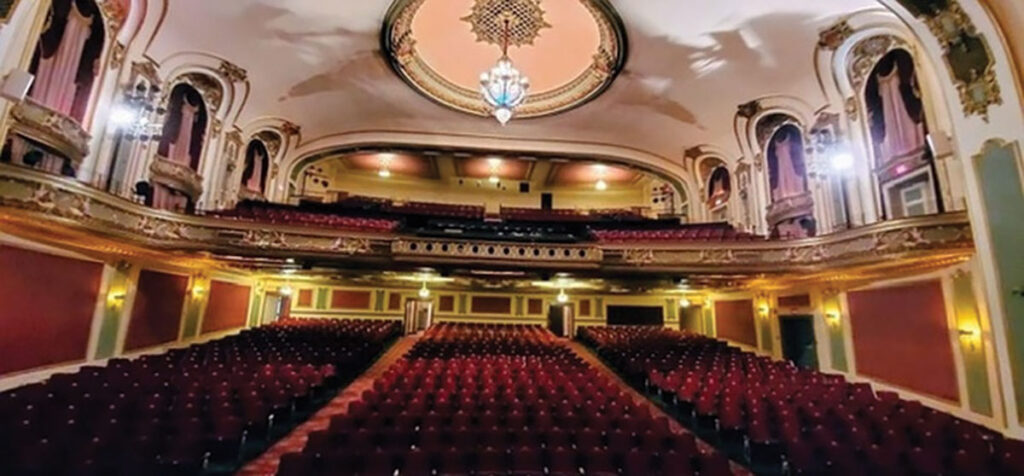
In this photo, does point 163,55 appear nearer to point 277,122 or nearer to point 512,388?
point 277,122

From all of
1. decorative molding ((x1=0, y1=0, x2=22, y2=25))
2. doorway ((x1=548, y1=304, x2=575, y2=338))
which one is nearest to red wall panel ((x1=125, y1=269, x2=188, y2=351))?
decorative molding ((x1=0, y1=0, x2=22, y2=25))

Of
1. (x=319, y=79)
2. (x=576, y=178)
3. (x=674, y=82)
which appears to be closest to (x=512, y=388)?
(x=674, y=82)

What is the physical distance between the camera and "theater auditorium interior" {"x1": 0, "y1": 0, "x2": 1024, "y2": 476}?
14.9 ft

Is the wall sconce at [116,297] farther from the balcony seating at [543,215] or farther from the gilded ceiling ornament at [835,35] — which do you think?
the gilded ceiling ornament at [835,35]

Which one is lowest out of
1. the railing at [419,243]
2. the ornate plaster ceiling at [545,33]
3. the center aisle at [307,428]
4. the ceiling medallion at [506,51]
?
the center aisle at [307,428]

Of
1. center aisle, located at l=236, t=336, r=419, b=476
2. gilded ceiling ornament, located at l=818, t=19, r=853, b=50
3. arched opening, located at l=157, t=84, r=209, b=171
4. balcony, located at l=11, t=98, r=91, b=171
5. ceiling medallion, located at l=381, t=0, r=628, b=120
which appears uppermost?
ceiling medallion, located at l=381, t=0, r=628, b=120

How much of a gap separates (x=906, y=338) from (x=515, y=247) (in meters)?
7.05

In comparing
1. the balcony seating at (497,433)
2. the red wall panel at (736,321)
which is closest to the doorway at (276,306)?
the balcony seating at (497,433)

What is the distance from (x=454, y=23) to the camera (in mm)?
11727

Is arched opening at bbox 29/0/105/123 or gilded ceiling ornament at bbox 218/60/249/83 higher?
gilded ceiling ornament at bbox 218/60/249/83

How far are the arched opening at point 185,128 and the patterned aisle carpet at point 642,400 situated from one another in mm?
10366

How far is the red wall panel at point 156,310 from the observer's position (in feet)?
27.9

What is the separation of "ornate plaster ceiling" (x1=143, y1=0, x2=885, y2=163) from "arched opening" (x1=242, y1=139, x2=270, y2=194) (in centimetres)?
131

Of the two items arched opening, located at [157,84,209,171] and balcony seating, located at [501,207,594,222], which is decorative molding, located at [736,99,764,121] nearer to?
balcony seating, located at [501,207,594,222]
